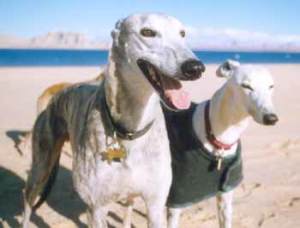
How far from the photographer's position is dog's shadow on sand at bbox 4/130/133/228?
201 inches

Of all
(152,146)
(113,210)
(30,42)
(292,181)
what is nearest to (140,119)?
(152,146)

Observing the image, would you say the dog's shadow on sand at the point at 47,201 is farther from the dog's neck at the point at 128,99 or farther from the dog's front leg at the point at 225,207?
the dog's neck at the point at 128,99

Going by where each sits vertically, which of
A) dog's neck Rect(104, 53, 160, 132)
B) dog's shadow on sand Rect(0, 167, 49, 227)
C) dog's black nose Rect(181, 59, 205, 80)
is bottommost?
dog's shadow on sand Rect(0, 167, 49, 227)

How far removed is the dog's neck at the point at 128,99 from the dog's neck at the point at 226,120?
2.98 feet

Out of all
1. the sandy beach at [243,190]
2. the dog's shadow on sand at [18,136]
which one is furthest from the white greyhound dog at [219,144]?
the dog's shadow on sand at [18,136]

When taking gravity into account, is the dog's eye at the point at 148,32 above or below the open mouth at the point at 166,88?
above

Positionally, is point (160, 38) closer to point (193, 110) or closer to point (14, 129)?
point (193, 110)

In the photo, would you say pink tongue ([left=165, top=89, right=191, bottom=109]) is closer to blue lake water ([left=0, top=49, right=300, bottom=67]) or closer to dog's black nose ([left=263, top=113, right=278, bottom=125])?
dog's black nose ([left=263, top=113, right=278, bottom=125])

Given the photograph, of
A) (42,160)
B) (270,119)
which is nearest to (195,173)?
(270,119)

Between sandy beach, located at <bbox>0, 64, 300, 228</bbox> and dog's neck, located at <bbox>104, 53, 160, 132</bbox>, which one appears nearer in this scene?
dog's neck, located at <bbox>104, 53, 160, 132</bbox>

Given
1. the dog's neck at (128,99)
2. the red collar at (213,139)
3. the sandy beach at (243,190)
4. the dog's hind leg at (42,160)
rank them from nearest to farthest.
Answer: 1. the dog's neck at (128,99)
2. the red collar at (213,139)
3. the dog's hind leg at (42,160)
4. the sandy beach at (243,190)

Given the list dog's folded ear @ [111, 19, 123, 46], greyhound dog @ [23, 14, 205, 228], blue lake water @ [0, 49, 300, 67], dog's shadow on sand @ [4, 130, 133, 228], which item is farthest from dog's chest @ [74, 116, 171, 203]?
blue lake water @ [0, 49, 300, 67]

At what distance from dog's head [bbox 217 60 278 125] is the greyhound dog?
35.0 inches

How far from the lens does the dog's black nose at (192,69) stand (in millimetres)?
2609
